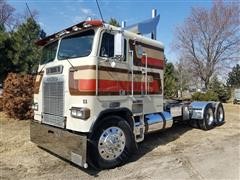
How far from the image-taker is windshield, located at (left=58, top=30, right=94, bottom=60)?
603 cm

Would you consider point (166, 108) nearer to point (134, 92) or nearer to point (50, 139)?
point (134, 92)

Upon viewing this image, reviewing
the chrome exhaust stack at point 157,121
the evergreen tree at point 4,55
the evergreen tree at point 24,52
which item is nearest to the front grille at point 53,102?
the chrome exhaust stack at point 157,121

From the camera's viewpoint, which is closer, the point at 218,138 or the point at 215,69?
the point at 218,138

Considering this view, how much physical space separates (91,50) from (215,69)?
29.8 meters

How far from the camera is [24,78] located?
11.4 meters

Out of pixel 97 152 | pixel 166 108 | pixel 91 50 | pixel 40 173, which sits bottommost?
pixel 40 173

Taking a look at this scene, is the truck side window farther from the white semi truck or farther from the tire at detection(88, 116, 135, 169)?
the tire at detection(88, 116, 135, 169)

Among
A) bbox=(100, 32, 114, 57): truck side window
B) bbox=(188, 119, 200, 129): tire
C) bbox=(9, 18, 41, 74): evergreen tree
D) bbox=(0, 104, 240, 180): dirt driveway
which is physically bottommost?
bbox=(0, 104, 240, 180): dirt driveway

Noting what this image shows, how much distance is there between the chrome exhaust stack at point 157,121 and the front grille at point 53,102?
2.20 meters

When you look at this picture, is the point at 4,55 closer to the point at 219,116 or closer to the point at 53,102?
the point at 53,102

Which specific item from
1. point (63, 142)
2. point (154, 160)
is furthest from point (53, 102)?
point (154, 160)

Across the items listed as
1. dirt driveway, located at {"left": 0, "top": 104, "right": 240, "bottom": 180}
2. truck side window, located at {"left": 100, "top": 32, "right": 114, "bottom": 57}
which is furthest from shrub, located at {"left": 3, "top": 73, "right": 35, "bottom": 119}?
truck side window, located at {"left": 100, "top": 32, "right": 114, "bottom": 57}

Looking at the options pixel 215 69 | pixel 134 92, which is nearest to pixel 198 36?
pixel 215 69

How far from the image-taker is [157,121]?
25.3 ft
